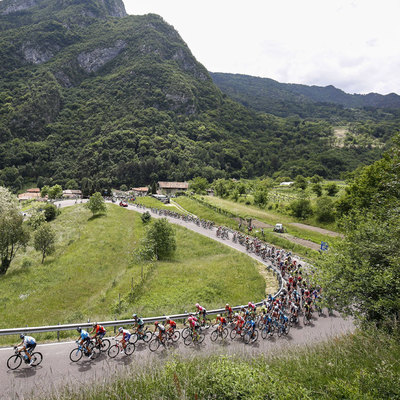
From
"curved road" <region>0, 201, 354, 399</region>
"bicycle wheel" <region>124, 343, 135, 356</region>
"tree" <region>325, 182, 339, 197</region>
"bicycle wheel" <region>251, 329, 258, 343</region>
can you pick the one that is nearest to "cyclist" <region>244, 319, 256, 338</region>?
"bicycle wheel" <region>251, 329, 258, 343</region>

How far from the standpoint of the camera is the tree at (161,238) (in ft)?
109

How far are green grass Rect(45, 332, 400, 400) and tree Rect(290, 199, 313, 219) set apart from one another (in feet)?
157

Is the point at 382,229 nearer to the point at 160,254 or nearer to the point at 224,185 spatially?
the point at 160,254

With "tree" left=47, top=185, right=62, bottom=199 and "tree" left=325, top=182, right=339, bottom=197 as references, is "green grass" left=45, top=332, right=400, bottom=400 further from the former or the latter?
"tree" left=47, top=185, right=62, bottom=199

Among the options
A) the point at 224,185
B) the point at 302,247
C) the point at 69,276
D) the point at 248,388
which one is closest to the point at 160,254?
the point at 69,276

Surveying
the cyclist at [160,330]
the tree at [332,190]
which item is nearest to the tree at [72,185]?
the tree at [332,190]

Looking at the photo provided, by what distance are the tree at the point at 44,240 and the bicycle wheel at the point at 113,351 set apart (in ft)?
92.4

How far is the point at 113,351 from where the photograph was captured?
11.7m

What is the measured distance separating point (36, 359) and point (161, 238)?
23.2m

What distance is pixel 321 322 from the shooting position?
17.3 meters

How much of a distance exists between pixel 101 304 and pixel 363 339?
1995 centimetres

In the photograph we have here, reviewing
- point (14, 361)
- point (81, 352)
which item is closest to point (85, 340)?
point (81, 352)

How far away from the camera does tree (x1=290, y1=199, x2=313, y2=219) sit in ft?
170

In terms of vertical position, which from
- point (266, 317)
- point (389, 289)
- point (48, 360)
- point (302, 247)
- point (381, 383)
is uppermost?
point (381, 383)
